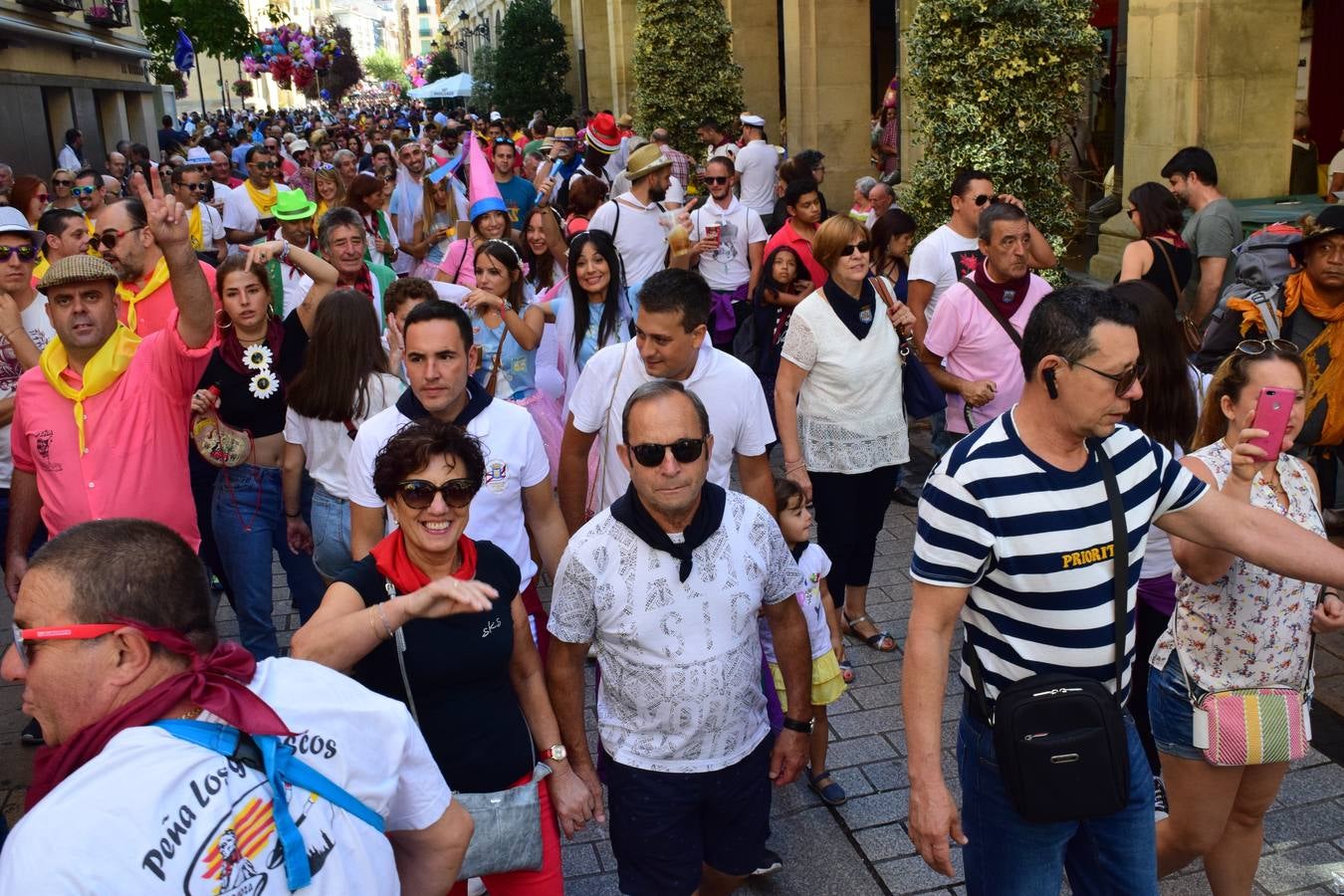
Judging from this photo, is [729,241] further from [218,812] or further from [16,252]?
[218,812]

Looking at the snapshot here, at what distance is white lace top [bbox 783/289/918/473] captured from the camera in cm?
549

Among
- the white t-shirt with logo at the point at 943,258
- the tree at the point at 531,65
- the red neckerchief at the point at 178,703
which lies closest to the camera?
the red neckerchief at the point at 178,703

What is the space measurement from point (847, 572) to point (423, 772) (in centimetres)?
377

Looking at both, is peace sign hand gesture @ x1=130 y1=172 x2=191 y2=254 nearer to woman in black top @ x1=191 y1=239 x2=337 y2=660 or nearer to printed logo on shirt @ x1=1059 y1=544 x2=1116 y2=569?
woman in black top @ x1=191 y1=239 x2=337 y2=660

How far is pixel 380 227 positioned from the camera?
9.98 metres

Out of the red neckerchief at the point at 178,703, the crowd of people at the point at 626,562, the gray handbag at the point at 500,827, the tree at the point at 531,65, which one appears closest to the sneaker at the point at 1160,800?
the crowd of people at the point at 626,562

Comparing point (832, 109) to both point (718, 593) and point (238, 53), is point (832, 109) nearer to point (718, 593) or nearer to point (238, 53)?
point (718, 593)

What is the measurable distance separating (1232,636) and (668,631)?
151 cm

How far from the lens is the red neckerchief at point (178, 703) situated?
191 centimetres

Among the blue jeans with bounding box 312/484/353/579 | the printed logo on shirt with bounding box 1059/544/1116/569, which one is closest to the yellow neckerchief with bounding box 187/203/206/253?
the blue jeans with bounding box 312/484/353/579

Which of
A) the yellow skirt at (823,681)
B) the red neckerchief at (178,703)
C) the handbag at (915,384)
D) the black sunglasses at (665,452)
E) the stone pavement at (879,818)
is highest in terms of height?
the black sunglasses at (665,452)

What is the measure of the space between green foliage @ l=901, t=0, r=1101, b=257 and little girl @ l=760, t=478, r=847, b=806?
562 centimetres

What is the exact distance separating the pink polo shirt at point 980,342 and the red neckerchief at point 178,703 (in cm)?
444

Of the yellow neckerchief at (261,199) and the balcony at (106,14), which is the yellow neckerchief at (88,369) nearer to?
the yellow neckerchief at (261,199)
